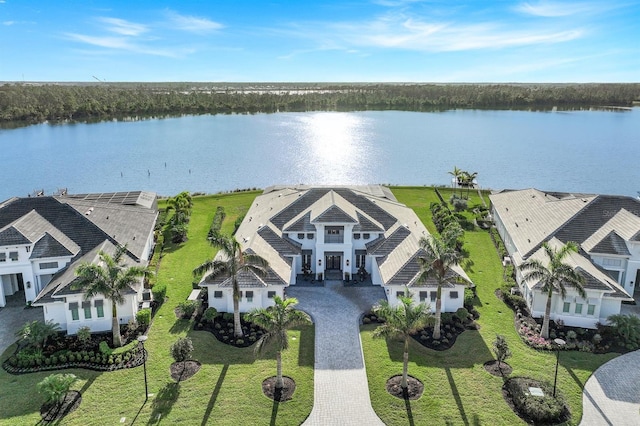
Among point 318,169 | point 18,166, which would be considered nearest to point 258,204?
point 318,169

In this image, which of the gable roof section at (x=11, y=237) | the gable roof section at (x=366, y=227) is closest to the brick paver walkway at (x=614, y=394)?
the gable roof section at (x=366, y=227)

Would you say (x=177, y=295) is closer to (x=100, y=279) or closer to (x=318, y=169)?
(x=100, y=279)

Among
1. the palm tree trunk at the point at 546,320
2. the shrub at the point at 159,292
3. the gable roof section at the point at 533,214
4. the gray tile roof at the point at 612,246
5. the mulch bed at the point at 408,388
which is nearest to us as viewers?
the mulch bed at the point at 408,388

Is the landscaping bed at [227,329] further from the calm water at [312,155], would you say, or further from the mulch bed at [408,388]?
the calm water at [312,155]

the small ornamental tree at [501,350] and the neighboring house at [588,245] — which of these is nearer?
the small ornamental tree at [501,350]

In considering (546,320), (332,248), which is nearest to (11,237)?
(332,248)

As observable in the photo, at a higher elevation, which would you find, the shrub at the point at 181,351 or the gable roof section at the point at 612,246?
the gable roof section at the point at 612,246

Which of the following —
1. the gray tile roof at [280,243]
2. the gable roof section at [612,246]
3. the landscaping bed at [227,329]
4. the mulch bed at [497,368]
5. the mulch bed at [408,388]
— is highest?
the gable roof section at [612,246]

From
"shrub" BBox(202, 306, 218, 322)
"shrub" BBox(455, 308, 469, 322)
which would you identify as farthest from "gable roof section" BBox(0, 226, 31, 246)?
"shrub" BBox(455, 308, 469, 322)
